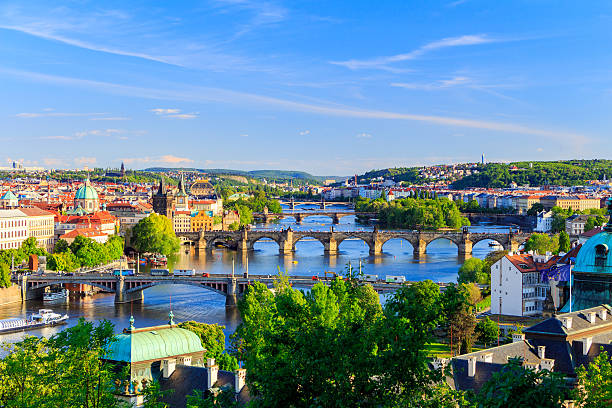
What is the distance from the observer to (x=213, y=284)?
46344 millimetres

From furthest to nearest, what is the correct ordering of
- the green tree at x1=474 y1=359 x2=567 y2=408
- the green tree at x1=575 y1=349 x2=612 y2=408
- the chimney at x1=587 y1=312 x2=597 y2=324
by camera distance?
the chimney at x1=587 y1=312 x2=597 y2=324
the green tree at x1=575 y1=349 x2=612 y2=408
the green tree at x1=474 y1=359 x2=567 y2=408

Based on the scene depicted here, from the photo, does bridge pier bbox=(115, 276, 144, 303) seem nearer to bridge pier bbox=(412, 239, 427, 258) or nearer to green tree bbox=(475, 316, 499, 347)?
green tree bbox=(475, 316, 499, 347)

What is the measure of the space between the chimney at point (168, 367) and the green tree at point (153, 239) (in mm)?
56984

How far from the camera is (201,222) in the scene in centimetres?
10019

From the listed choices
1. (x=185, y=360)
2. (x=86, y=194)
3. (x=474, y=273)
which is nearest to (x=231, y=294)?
(x=474, y=273)

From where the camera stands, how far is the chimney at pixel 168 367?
16766 mm

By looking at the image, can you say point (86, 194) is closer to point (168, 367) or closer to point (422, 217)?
point (422, 217)

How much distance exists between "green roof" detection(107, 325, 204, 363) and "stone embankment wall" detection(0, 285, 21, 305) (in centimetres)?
3176

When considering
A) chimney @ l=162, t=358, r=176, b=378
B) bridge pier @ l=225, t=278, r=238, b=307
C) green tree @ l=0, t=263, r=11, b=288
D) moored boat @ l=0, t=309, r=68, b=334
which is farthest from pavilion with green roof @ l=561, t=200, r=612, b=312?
green tree @ l=0, t=263, r=11, b=288

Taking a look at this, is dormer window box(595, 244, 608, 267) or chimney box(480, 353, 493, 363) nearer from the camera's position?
chimney box(480, 353, 493, 363)

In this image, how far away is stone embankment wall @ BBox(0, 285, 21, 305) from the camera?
46438 mm

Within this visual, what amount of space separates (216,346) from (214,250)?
192 ft

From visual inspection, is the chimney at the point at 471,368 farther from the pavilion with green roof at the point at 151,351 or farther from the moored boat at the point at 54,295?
the moored boat at the point at 54,295

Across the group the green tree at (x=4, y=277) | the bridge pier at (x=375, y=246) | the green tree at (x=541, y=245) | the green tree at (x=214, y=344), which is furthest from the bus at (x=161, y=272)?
the bridge pier at (x=375, y=246)
